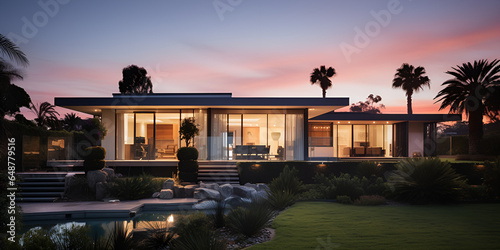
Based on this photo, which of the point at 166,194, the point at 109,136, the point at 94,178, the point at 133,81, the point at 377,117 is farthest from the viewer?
the point at 133,81

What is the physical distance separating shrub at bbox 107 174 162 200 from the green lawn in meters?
5.44

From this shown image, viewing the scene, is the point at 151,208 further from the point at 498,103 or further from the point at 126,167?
the point at 498,103

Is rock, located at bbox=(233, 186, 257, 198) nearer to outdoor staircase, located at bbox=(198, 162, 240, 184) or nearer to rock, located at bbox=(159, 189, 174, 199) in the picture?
rock, located at bbox=(159, 189, 174, 199)

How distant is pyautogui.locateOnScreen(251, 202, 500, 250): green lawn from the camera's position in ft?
19.4

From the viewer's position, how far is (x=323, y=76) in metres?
38.0

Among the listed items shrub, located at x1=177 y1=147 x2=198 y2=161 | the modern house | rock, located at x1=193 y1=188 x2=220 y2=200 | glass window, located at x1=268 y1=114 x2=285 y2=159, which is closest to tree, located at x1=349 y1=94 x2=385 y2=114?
the modern house

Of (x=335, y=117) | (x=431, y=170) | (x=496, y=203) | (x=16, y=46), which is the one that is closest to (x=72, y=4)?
(x=16, y=46)

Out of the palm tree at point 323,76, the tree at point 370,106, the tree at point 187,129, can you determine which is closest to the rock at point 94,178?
the tree at point 187,129

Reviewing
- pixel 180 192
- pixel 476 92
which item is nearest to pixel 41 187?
pixel 180 192

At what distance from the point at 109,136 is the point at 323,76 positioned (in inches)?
969

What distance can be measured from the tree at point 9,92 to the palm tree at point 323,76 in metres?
29.5

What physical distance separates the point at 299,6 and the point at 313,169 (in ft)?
21.3

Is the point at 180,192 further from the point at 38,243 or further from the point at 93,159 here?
the point at 38,243

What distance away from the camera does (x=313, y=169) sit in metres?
15.0
